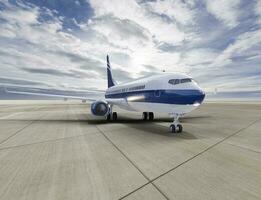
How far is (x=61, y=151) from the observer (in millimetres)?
5262

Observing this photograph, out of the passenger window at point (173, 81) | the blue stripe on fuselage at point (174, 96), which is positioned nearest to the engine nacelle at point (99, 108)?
the blue stripe on fuselage at point (174, 96)

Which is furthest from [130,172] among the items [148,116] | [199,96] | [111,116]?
[111,116]

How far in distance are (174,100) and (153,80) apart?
2317 millimetres

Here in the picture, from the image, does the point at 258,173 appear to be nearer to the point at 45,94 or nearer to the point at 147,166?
the point at 147,166

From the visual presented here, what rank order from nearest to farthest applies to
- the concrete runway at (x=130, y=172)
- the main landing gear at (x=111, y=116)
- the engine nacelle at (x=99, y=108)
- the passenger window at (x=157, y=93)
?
the concrete runway at (x=130, y=172) < the passenger window at (x=157, y=93) < the engine nacelle at (x=99, y=108) < the main landing gear at (x=111, y=116)

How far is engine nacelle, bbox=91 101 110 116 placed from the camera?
1260 centimetres

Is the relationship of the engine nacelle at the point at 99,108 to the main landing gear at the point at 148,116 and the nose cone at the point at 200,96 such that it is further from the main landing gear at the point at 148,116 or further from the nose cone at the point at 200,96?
the nose cone at the point at 200,96

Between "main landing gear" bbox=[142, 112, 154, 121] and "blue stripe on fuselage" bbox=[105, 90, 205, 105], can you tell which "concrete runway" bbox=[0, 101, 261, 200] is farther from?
"main landing gear" bbox=[142, 112, 154, 121]

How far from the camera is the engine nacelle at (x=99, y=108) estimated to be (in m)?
12.6

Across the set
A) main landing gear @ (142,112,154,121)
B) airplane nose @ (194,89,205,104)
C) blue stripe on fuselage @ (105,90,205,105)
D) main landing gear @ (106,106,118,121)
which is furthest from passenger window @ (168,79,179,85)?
main landing gear @ (106,106,118,121)

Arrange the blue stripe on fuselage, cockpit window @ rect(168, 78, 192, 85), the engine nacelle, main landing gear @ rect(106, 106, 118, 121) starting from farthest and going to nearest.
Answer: main landing gear @ rect(106, 106, 118, 121) → the engine nacelle → cockpit window @ rect(168, 78, 192, 85) → the blue stripe on fuselage

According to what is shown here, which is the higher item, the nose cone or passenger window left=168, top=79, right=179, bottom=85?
passenger window left=168, top=79, right=179, bottom=85

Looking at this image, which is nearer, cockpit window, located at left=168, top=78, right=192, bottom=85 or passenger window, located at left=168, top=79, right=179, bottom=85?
cockpit window, located at left=168, top=78, right=192, bottom=85

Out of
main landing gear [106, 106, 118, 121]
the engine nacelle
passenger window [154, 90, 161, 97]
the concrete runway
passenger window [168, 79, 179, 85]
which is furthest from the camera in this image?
main landing gear [106, 106, 118, 121]
